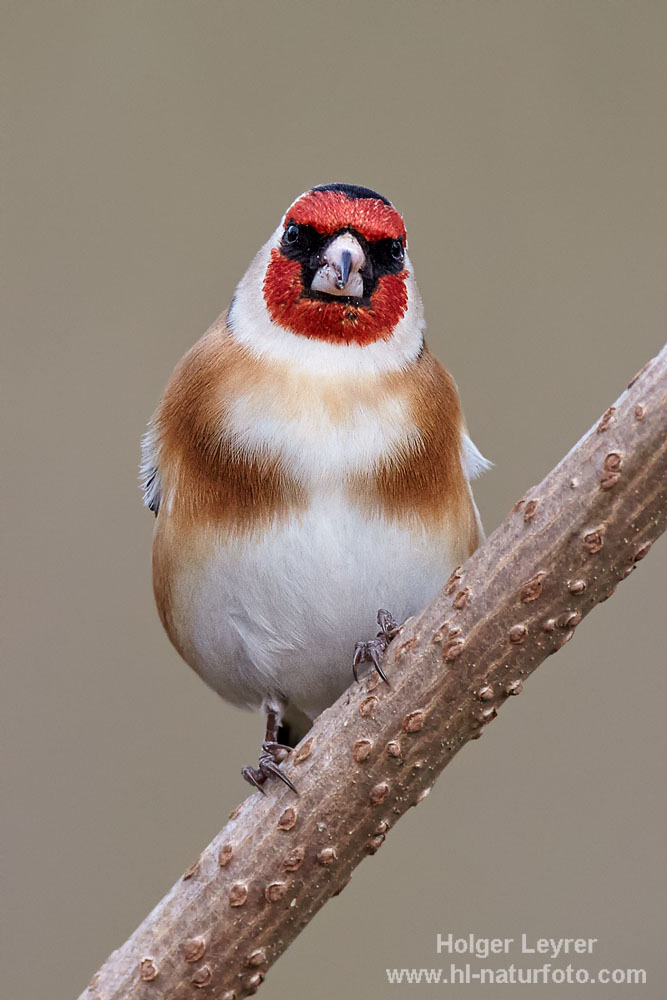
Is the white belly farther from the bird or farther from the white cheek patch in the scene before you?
the white cheek patch

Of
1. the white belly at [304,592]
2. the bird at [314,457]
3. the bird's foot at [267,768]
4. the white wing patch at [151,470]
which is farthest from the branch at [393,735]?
the white wing patch at [151,470]

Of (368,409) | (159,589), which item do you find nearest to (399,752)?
(368,409)

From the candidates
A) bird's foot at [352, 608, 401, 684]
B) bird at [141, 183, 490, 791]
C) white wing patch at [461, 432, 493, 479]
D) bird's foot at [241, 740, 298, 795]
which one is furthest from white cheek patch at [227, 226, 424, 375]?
bird's foot at [241, 740, 298, 795]

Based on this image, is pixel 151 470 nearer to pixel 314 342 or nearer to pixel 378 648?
pixel 314 342

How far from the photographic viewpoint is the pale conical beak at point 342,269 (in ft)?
6.56

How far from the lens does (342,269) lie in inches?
78.5

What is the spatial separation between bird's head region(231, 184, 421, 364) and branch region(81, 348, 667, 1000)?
615mm

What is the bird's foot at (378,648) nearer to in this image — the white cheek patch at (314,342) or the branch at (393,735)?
the branch at (393,735)

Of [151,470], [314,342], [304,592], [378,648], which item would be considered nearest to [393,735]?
[378,648]

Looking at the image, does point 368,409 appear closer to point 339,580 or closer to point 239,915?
point 339,580

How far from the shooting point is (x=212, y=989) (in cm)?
170

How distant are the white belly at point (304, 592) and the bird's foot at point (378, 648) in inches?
5.9

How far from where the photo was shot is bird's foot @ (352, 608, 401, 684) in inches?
68.4

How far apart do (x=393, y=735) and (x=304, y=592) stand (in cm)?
45
